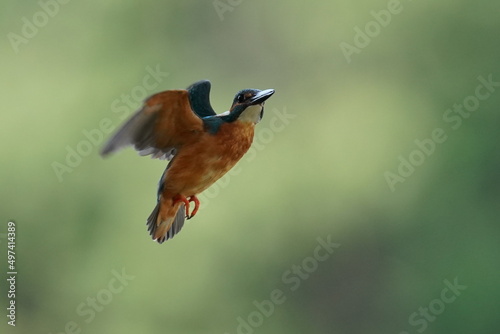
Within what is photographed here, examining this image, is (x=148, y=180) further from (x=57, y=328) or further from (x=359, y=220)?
(x=359, y=220)

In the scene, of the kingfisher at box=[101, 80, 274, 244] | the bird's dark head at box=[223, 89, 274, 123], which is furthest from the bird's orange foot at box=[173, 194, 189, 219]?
the bird's dark head at box=[223, 89, 274, 123]

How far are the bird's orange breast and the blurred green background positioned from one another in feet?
11.6

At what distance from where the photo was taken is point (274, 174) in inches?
211

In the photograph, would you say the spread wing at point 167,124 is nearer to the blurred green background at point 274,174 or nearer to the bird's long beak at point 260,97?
the bird's long beak at point 260,97

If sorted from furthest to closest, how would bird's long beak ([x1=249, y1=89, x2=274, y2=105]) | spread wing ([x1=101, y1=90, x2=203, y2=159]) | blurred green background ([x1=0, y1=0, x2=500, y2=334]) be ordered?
blurred green background ([x1=0, y1=0, x2=500, y2=334])
spread wing ([x1=101, y1=90, x2=203, y2=159])
bird's long beak ([x1=249, y1=89, x2=274, y2=105])

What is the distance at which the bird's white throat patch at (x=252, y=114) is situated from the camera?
918 millimetres

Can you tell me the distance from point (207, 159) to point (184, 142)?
3.0 inches

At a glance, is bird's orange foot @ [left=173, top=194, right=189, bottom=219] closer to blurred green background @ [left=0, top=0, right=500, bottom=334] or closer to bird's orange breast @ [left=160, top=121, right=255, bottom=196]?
bird's orange breast @ [left=160, top=121, right=255, bottom=196]

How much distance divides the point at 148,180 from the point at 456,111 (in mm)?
2675

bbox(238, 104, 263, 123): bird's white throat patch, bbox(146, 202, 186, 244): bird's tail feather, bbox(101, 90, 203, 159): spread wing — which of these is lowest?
bbox(146, 202, 186, 244): bird's tail feather

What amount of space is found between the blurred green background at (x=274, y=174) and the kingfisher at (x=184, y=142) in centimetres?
351

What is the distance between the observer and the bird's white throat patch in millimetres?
918

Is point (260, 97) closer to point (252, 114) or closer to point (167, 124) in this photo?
point (252, 114)

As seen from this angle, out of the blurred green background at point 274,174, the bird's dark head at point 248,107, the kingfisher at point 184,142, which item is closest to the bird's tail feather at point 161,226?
the kingfisher at point 184,142
